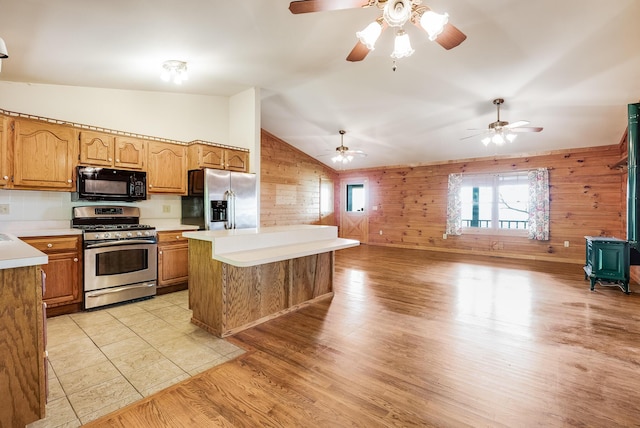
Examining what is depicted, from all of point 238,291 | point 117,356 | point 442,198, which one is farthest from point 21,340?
point 442,198

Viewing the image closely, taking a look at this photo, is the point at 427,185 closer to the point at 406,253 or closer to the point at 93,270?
the point at 406,253

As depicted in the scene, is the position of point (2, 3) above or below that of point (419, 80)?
below

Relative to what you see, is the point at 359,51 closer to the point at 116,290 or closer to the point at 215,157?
the point at 215,157

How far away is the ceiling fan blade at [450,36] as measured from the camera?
2.07 m

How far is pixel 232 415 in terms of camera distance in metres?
1.66

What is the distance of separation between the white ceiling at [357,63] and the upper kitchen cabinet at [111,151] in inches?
28.4

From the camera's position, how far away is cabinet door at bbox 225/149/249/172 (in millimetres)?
4719

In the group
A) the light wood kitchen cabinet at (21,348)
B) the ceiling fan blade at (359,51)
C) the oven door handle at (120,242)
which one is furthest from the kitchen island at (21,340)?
the ceiling fan blade at (359,51)

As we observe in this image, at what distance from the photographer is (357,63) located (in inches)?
157

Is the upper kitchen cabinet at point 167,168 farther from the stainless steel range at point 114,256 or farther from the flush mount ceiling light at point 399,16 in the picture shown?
the flush mount ceiling light at point 399,16

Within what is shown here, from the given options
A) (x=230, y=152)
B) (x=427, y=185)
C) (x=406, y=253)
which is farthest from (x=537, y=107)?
(x=230, y=152)

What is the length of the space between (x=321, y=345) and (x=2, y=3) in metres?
3.48

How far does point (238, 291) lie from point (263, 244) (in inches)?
20.2

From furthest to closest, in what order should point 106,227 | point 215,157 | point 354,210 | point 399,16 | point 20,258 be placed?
1. point 354,210
2. point 215,157
3. point 106,227
4. point 399,16
5. point 20,258
